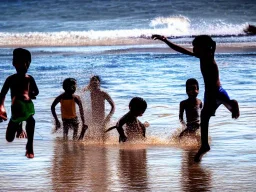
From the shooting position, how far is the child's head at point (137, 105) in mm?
10750

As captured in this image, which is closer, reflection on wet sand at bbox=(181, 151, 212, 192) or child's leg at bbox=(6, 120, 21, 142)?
reflection on wet sand at bbox=(181, 151, 212, 192)

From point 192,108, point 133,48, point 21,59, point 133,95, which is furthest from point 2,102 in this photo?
point 133,48

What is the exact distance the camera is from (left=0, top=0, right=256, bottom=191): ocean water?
8031 mm

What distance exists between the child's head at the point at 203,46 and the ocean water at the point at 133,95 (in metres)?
1.11

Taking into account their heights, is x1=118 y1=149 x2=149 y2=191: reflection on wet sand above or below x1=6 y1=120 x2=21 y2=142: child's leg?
below

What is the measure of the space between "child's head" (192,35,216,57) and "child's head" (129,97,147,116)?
201 centimetres

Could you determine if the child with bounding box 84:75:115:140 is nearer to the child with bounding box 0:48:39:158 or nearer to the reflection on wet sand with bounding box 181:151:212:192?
the reflection on wet sand with bounding box 181:151:212:192

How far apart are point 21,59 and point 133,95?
8.55 m

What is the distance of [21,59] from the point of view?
26.6ft

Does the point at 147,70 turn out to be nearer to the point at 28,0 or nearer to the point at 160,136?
the point at 160,136

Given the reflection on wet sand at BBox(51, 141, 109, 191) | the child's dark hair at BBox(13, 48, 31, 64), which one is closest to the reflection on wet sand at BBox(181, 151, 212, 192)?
the reflection on wet sand at BBox(51, 141, 109, 191)

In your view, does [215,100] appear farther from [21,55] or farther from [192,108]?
[192,108]

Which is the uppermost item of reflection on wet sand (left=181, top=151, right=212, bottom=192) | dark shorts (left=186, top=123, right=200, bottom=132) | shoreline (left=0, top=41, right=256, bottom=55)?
shoreline (left=0, top=41, right=256, bottom=55)

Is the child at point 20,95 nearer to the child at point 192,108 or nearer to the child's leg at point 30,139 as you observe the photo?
the child's leg at point 30,139
